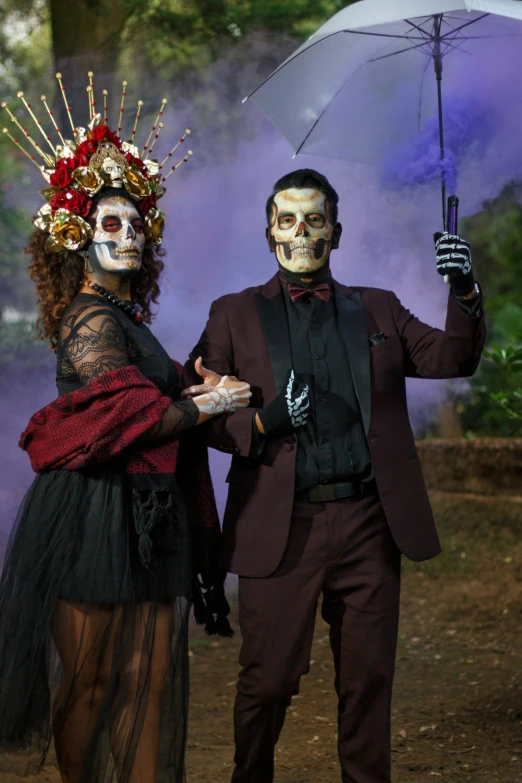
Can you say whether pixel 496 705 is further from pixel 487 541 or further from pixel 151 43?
pixel 151 43

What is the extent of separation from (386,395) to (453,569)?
3.72 metres

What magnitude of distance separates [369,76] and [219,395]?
1.12 m

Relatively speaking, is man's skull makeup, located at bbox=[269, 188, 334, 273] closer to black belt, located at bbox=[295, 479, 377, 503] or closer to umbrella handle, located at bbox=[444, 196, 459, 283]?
umbrella handle, located at bbox=[444, 196, 459, 283]

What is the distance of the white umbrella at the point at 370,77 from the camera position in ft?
10.0

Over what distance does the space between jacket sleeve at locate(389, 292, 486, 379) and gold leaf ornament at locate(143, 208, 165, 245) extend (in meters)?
0.77

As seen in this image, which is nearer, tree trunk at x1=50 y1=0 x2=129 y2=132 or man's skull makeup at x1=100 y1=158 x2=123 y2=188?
man's skull makeup at x1=100 y1=158 x2=123 y2=188

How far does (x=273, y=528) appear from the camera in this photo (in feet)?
9.62

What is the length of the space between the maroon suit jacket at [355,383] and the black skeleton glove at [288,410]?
7 centimetres

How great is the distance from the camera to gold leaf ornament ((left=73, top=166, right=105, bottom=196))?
311 cm

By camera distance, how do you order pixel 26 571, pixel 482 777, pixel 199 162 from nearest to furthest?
pixel 26 571 → pixel 482 777 → pixel 199 162

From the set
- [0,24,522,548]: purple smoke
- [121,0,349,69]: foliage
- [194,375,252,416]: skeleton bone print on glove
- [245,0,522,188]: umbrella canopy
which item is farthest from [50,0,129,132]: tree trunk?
[194,375,252,416]: skeleton bone print on glove

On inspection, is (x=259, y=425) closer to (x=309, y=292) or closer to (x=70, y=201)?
(x=309, y=292)

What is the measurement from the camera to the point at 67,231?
3086mm

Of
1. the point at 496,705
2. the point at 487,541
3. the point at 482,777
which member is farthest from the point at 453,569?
the point at 482,777
